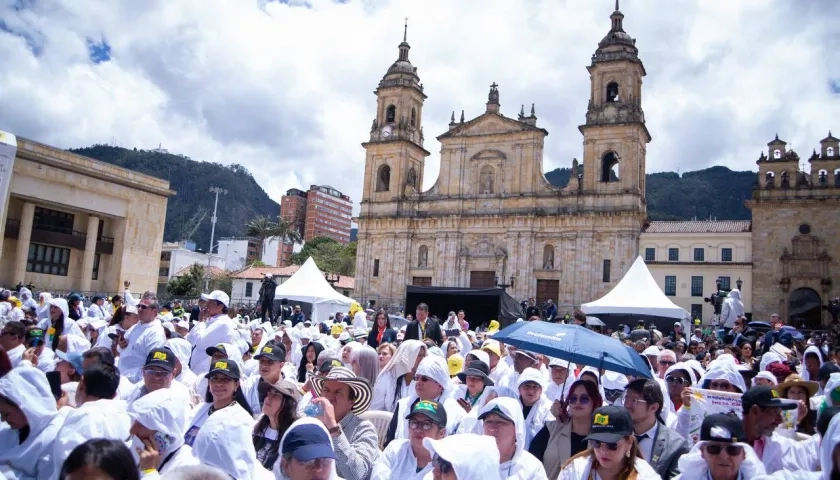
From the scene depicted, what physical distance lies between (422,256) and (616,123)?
15704mm

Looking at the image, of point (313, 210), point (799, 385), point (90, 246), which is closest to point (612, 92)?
point (90, 246)

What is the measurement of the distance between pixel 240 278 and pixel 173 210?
9546cm

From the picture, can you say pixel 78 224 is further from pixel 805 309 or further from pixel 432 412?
pixel 805 309

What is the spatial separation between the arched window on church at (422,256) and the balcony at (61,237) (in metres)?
19.8

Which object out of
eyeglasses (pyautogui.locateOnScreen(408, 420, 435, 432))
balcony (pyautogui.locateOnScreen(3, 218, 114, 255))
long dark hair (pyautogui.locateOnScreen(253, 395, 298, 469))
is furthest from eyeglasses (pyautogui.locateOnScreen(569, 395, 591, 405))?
balcony (pyautogui.locateOnScreen(3, 218, 114, 255))

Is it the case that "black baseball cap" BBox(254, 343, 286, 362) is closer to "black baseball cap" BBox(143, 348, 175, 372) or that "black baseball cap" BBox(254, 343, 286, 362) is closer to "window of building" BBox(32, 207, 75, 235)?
"black baseball cap" BBox(143, 348, 175, 372)

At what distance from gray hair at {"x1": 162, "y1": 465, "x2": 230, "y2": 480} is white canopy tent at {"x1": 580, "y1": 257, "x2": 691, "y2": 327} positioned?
60.4 ft

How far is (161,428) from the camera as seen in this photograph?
12.9 ft

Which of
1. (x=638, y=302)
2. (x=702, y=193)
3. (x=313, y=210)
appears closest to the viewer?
(x=638, y=302)

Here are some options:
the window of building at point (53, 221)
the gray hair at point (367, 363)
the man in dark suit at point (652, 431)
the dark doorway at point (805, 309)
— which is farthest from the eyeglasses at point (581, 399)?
the window of building at point (53, 221)

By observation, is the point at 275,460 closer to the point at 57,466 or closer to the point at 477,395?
the point at 57,466

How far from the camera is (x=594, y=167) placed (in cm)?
4178

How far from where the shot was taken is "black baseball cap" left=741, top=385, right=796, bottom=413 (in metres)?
5.01

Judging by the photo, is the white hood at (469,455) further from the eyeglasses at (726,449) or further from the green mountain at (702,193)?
the green mountain at (702,193)
